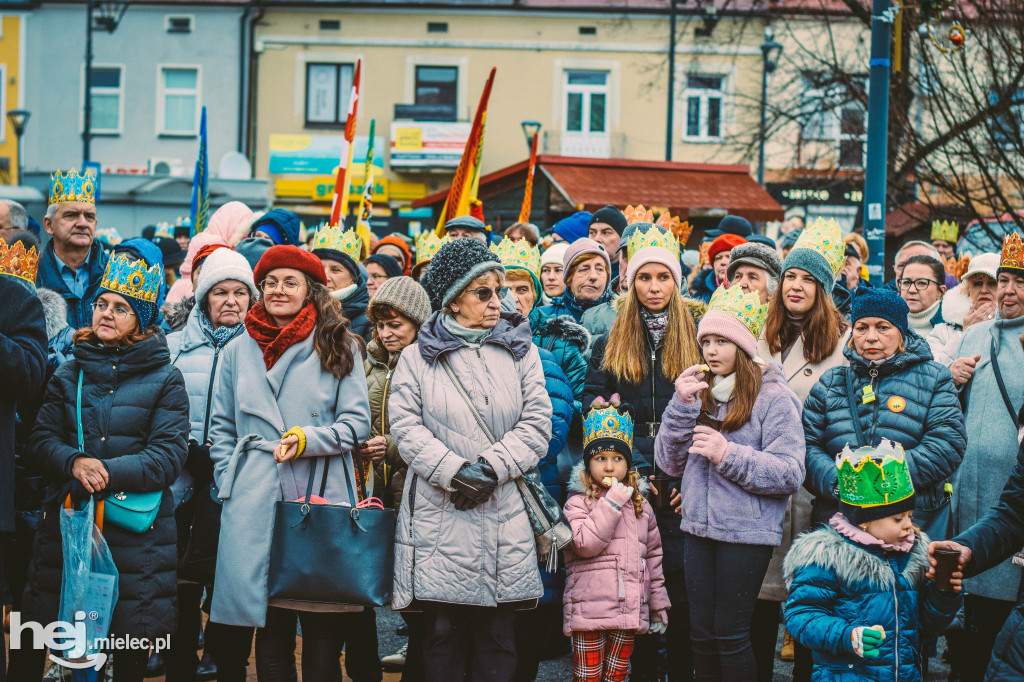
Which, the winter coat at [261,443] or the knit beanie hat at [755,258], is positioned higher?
the knit beanie hat at [755,258]

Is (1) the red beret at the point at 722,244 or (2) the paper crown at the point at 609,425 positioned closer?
(2) the paper crown at the point at 609,425

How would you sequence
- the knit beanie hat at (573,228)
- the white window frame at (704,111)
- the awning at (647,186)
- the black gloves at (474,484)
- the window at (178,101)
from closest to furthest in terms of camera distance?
the black gloves at (474,484) → the knit beanie hat at (573,228) → the awning at (647,186) → the white window frame at (704,111) → the window at (178,101)

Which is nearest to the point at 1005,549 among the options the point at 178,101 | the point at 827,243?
the point at 827,243

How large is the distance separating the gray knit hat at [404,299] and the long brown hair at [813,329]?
5.97 ft

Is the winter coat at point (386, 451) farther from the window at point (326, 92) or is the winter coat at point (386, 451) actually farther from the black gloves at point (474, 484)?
A: the window at point (326, 92)

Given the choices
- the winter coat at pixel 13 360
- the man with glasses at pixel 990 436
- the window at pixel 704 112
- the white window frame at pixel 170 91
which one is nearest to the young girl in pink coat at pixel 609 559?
the man with glasses at pixel 990 436

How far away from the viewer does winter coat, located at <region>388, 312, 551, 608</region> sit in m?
4.57

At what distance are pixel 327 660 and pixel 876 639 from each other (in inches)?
92.7

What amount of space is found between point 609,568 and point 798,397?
1.27m

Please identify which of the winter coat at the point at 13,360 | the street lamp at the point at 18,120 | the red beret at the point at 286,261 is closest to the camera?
the winter coat at the point at 13,360

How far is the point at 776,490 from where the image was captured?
472cm

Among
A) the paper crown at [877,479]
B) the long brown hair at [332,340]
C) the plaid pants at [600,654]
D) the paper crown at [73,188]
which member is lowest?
the plaid pants at [600,654]

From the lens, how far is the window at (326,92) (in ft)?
97.3

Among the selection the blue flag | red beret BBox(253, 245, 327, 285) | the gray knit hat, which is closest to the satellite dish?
the blue flag
